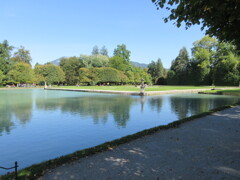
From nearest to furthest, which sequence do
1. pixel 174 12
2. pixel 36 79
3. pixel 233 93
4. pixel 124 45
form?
pixel 174 12
pixel 233 93
pixel 36 79
pixel 124 45

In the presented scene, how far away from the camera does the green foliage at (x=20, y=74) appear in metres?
43.5

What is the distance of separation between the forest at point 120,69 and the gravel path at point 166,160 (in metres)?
37.9

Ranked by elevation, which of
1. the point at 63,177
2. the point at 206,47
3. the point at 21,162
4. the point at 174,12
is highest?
the point at 206,47

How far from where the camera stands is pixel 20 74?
145ft

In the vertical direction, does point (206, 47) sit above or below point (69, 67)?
above

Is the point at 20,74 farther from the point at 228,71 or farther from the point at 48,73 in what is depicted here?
the point at 228,71

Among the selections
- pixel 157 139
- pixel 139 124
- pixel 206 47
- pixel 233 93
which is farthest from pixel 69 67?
pixel 157 139

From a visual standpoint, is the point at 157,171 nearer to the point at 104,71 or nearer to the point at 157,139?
the point at 157,139

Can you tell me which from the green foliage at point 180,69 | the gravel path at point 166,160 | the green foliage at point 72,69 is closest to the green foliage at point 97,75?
the green foliage at point 72,69

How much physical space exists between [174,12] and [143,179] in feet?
11.2

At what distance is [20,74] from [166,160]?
4740 cm

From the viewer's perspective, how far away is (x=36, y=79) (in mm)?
47281

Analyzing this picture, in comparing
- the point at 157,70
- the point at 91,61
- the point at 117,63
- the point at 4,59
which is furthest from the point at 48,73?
the point at 157,70

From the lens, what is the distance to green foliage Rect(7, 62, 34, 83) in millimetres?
43500
